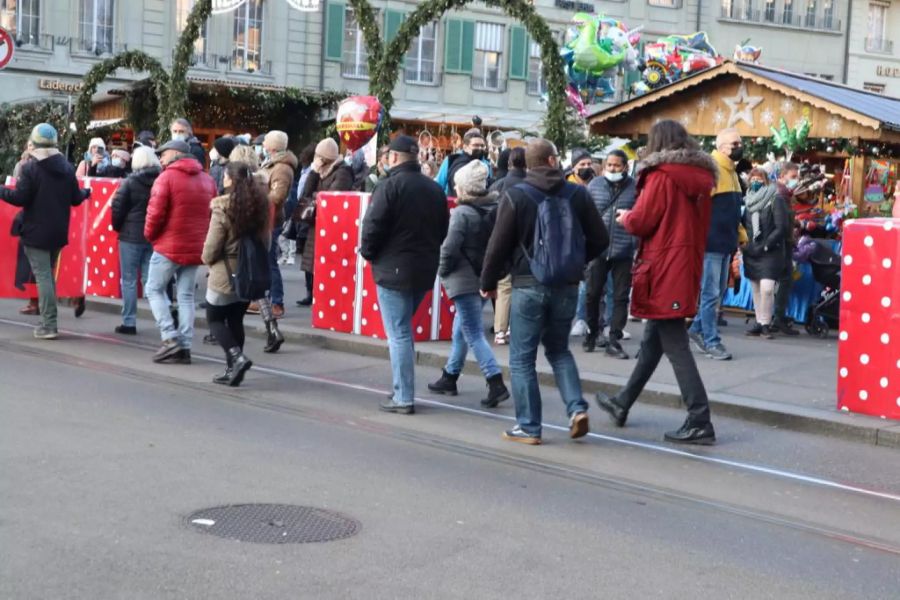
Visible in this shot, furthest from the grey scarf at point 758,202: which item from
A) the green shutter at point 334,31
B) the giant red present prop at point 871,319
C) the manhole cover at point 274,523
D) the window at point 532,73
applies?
the window at point 532,73

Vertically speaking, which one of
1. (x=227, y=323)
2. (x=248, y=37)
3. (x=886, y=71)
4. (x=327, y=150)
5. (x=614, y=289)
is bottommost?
(x=227, y=323)

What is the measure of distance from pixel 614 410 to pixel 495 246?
1.57 meters

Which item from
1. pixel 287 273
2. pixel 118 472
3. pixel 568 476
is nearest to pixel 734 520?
pixel 568 476

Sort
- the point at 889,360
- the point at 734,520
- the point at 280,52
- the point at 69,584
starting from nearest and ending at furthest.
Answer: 1. the point at 69,584
2. the point at 734,520
3. the point at 889,360
4. the point at 280,52

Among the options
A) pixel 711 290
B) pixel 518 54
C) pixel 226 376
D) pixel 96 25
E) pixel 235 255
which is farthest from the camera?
pixel 518 54

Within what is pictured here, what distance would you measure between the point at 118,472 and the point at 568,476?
2.39m

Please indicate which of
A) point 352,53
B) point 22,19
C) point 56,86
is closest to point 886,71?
point 352,53

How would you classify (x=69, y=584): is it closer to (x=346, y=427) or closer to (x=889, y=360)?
(x=346, y=427)

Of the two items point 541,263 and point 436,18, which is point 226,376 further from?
point 436,18

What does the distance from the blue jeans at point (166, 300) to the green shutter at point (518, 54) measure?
33942 mm

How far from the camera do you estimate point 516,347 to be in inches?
315

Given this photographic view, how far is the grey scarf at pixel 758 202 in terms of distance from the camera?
43.3 ft

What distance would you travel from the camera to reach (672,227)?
26.8 ft

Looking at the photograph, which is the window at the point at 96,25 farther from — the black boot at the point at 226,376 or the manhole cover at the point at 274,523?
the manhole cover at the point at 274,523
